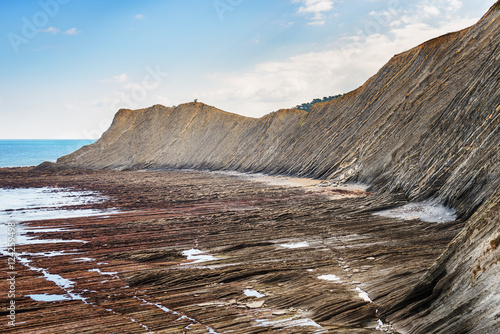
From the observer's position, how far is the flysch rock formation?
22.1ft

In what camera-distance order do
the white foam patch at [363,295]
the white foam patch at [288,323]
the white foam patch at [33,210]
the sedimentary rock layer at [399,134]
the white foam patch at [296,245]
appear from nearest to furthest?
1. the white foam patch at [288,323]
2. the white foam patch at [363,295]
3. the white foam patch at [296,245]
4. the sedimentary rock layer at [399,134]
5. the white foam patch at [33,210]

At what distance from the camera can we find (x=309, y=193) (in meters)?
26.4

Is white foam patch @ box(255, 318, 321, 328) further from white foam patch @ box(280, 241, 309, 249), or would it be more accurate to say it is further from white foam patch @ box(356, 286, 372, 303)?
white foam patch @ box(280, 241, 309, 249)

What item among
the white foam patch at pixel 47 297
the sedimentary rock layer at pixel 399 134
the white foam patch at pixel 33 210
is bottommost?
the white foam patch at pixel 47 297

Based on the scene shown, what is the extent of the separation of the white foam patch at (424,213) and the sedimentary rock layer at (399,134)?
360mm

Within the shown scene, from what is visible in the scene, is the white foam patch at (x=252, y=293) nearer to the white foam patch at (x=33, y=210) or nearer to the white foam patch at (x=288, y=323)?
the white foam patch at (x=288, y=323)

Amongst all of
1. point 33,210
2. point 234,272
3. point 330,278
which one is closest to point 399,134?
point 330,278

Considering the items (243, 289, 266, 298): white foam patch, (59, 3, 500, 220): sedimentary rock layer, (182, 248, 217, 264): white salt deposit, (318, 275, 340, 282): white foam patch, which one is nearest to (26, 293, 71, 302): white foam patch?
(182, 248, 217, 264): white salt deposit

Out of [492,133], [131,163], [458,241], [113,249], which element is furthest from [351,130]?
[131,163]

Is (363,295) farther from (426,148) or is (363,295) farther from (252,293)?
(426,148)

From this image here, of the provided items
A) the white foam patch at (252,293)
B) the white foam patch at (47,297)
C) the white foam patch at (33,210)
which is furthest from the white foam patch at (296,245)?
the white foam patch at (33,210)

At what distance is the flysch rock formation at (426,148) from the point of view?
6.75 meters

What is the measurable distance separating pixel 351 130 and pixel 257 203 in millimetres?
16308

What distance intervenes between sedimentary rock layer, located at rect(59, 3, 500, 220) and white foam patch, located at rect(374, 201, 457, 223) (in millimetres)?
360
